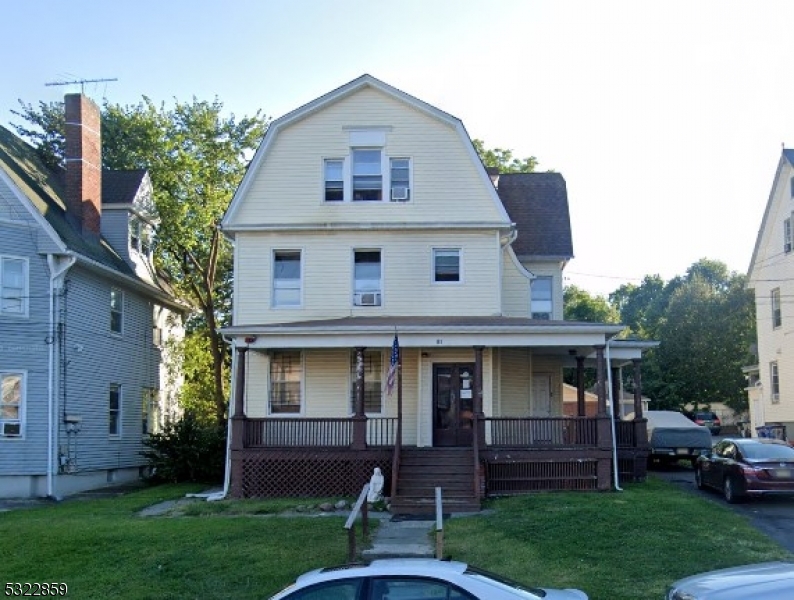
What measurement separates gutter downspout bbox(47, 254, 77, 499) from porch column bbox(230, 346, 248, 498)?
515 cm

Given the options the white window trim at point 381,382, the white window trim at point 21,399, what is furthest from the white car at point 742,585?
the white window trim at point 21,399

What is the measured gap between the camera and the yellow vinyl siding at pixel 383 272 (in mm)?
23312

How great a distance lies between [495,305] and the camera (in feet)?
76.0

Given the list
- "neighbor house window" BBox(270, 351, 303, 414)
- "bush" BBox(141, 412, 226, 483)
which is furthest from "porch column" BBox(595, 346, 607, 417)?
"bush" BBox(141, 412, 226, 483)

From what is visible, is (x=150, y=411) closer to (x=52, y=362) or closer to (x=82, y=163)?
(x=52, y=362)

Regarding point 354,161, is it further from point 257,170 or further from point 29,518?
point 29,518

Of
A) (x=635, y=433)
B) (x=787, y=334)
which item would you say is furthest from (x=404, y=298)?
(x=787, y=334)

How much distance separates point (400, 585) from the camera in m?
6.72

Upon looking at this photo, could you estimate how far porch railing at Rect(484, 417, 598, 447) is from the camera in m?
20.2

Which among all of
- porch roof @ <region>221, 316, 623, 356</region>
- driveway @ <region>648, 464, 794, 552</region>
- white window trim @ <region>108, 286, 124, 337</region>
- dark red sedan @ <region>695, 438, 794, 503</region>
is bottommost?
driveway @ <region>648, 464, 794, 552</region>

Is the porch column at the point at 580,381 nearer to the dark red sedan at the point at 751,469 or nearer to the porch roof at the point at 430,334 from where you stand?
the porch roof at the point at 430,334

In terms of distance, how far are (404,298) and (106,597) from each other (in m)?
13.3

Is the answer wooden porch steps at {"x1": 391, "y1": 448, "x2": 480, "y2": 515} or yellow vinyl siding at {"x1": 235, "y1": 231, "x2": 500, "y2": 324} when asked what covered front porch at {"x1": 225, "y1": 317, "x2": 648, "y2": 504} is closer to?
wooden porch steps at {"x1": 391, "y1": 448, "x2": 480, "y2": 515}

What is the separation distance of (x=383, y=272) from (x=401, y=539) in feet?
32.9
